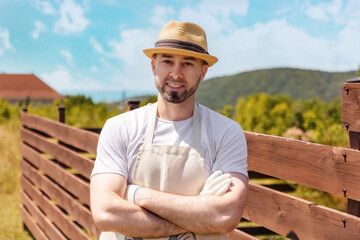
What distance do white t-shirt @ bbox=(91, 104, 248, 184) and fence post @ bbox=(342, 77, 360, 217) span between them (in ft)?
1.82

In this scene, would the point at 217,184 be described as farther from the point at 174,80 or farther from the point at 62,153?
the point at 62,153

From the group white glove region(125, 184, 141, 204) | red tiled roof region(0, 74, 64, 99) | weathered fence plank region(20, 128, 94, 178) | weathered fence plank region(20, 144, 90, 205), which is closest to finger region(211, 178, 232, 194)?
white glove region(125, 184, 141, 204)

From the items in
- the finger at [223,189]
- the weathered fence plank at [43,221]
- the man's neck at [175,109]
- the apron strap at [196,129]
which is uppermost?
the man's neck at [175,109]

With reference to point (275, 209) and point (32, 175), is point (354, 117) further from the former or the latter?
point (32, 175)

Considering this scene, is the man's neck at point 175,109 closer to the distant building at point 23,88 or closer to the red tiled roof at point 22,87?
the distant building at point 23,88

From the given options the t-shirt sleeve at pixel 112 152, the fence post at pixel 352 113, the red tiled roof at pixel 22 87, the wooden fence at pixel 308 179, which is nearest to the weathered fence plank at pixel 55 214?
the t-shirt sleeve at pixel 112 152

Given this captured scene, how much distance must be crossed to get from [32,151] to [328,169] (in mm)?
6182


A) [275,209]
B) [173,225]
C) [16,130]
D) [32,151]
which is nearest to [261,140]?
[275,209]

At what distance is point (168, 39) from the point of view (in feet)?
8.41

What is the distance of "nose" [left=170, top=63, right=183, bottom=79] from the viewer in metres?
2.48

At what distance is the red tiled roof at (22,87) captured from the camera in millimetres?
92250

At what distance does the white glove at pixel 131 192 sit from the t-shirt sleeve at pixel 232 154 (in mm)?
435

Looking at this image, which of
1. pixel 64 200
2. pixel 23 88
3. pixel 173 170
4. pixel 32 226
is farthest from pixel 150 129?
pixel 23 88

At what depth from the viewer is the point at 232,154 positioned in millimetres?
2498
